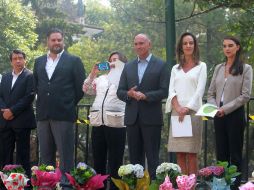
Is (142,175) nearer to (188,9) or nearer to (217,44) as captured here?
(188,9)

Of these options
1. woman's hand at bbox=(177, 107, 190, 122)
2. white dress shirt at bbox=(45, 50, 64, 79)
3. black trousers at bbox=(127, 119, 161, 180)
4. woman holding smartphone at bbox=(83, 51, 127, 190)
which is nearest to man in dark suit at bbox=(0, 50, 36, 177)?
white dress shirt at bbox=(45, 50, 64, 79)

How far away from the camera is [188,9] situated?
827 inches

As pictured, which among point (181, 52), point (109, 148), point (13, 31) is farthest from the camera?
point (13, 31)

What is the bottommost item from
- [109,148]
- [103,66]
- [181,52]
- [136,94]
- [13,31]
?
[109,148]

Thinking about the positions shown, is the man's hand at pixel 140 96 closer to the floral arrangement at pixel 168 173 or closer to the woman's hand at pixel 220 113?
the woman's hand at pixel 220 113

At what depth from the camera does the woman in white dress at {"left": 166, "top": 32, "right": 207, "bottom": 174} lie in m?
4.88

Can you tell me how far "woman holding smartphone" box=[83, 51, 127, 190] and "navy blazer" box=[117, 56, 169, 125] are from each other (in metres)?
0.33

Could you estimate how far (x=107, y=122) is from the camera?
5379mm

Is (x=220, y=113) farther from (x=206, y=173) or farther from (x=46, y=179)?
(x=46, y=179)

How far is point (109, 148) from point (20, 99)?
4.02 ft

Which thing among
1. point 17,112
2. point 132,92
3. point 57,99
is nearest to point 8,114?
point 17,112

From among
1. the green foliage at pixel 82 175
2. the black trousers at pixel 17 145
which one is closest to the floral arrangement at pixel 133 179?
the green foliage at pixel 82 175

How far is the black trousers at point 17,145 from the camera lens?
563 cm

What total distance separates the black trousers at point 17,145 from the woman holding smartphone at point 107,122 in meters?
0.82
